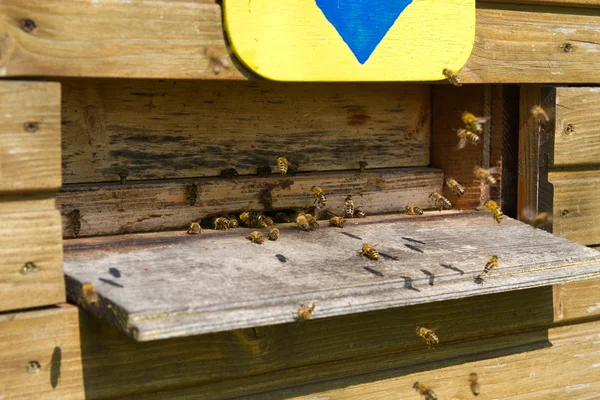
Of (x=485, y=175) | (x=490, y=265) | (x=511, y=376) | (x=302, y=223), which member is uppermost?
(x=485, y=175)

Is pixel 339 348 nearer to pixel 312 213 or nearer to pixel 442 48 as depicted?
pixel 312 213

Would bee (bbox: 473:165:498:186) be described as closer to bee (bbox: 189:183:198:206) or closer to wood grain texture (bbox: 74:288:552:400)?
wood grain texture (bbox: 74:288:552:400)

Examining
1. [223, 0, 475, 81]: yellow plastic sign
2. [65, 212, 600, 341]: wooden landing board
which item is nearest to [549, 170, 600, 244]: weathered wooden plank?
[65, 212, 600, 341]: wooden landing board

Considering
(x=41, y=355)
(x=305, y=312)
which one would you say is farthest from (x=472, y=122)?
(x=41, y=355)

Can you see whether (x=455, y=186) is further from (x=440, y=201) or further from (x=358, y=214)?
(x=358, y=214)

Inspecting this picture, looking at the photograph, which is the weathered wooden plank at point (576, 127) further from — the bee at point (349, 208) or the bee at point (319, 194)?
the bee at point (319, 194)

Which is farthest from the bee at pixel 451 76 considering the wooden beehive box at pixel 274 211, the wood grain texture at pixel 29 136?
the wood grain texture at pixel 29 136

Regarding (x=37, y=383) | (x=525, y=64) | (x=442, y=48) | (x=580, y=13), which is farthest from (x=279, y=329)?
(x=580, y=13)
